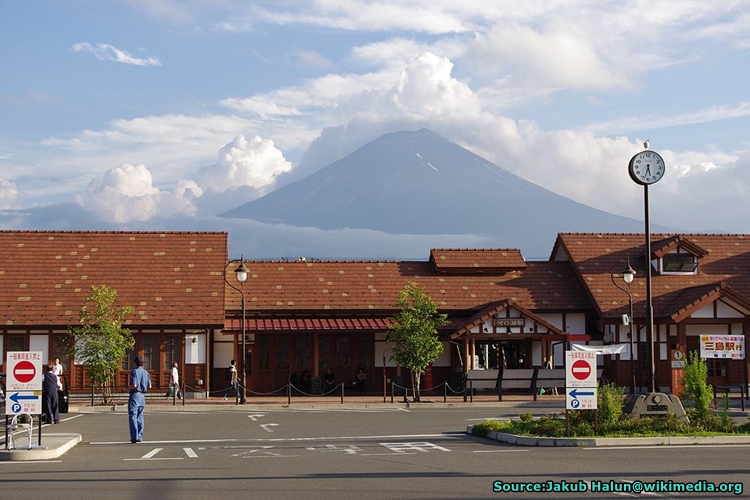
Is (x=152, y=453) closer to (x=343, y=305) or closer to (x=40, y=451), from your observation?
(x=40, y=451)

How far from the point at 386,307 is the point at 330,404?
7635 mm

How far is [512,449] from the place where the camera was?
1888 cm

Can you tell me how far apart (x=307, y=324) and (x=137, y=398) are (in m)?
18.8

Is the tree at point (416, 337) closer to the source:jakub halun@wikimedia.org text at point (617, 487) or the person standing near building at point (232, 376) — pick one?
the person standing near building at point (232, 376)

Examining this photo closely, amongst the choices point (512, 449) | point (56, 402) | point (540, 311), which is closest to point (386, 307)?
point (540, 311)

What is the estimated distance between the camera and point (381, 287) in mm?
42125

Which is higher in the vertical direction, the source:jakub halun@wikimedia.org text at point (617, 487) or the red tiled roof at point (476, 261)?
the red tiled roof at point (476, 261)

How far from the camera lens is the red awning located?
3847 centimetres

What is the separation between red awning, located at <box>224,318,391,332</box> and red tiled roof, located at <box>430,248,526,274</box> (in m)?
Result: 5.10

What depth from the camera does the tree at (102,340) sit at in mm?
33750

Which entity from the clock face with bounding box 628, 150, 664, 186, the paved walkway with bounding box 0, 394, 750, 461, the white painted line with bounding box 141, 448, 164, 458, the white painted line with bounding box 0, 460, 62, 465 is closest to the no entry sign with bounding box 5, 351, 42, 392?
the white painted line with bounding box 0, 460, 62, 465

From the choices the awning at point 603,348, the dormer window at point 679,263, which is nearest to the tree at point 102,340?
the awning at point 603,348

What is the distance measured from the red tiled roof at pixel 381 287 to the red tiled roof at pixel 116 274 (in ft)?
5.39

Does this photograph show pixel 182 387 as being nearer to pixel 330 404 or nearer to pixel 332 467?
pixel 330 404
